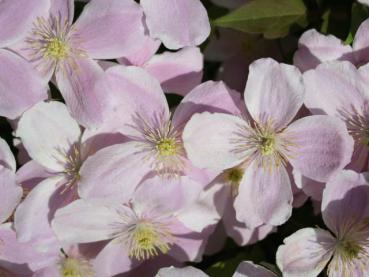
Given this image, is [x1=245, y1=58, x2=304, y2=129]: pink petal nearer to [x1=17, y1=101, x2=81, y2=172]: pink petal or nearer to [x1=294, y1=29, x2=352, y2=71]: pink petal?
[x1=294, y1=29, x2=352, y2=71]: pink petal

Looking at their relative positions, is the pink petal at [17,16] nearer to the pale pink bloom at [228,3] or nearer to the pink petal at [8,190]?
the pink petal at [8,190]

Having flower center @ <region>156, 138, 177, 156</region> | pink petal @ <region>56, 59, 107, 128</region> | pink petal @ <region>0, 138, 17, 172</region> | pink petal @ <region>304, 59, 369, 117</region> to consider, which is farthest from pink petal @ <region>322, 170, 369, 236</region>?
pink petal @ <region>0, 138, 17, 172</region>

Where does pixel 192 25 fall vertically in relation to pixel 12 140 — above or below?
above

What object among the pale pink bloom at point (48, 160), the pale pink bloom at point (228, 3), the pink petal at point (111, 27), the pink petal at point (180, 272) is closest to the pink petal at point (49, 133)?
the pale pink bloom at point (48, 160)

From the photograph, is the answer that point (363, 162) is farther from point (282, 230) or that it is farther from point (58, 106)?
point (58, 106)

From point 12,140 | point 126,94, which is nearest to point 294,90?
point 126,94
